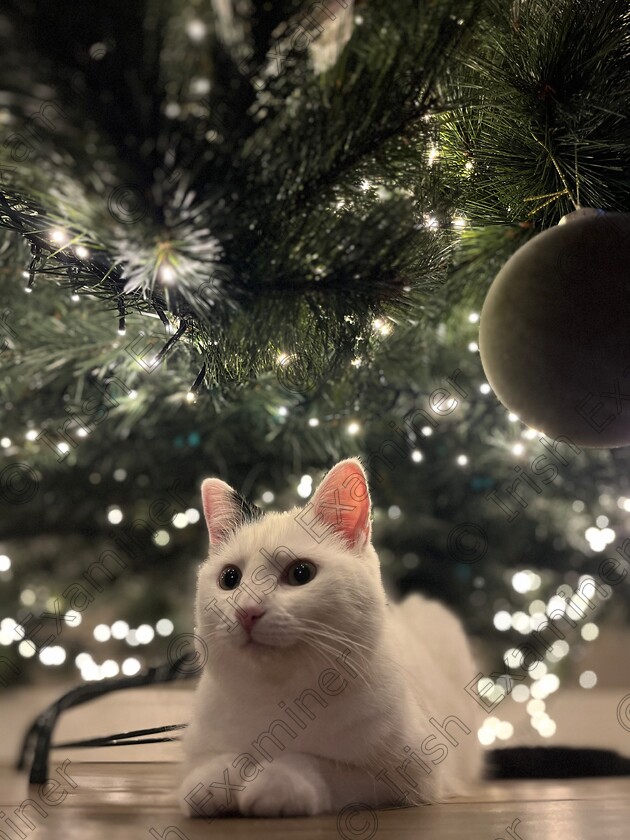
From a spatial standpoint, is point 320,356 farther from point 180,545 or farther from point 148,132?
point 180,545

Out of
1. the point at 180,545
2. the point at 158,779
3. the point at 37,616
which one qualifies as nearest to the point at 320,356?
the point at 158,779

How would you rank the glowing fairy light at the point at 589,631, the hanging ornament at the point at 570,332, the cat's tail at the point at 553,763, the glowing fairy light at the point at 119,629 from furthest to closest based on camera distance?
1. the glowing fairy light at the point at 589,631
2. the glowing fairy light at the point at 119,629
3. the cat's tail at the point at 553,763
4. the hanging ornament at the point at 570,332

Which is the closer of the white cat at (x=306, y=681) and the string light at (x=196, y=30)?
the string light at (x=196, y=30)

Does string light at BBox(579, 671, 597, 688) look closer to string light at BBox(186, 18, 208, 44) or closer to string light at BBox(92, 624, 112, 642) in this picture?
string light at BBox(92, 624, 112, 642)

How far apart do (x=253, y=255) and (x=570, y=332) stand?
0.25 m

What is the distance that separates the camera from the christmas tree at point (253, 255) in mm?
412

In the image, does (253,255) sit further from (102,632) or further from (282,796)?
(102,632)

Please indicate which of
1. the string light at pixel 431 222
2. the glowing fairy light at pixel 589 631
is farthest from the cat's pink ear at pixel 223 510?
the glowing fairy light at pixel 589 631

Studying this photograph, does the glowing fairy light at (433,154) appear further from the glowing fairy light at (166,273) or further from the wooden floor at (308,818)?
the wooden floor at (308,818)

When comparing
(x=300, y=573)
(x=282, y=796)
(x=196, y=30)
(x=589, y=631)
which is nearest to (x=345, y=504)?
(x=300, y=573)

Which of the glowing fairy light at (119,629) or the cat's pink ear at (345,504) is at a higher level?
the cat's pink ear at (345,504)

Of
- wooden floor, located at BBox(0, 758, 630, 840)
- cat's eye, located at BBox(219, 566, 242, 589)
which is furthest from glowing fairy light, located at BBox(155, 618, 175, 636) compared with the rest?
cat's eye, located at BBox(219, 566, 242, 589)

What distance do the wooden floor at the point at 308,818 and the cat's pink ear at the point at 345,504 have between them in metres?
0.24

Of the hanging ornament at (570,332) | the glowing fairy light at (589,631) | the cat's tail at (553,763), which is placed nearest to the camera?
the hanging ornament at (570,332)
